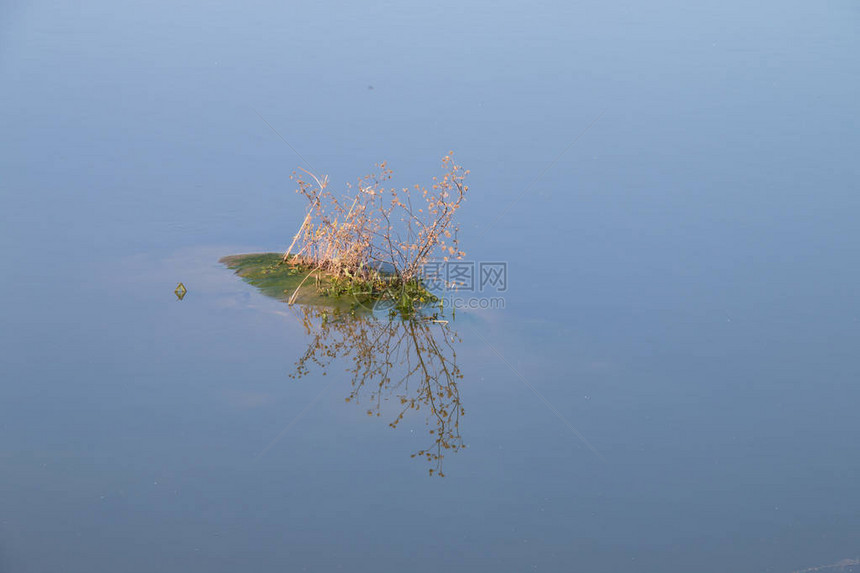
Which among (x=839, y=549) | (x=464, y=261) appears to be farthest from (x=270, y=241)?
(x=839, y=549)

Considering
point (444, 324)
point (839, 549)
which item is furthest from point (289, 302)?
A: point (839, 549)

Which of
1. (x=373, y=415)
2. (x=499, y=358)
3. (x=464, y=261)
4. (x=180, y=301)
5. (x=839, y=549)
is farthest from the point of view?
(x=464, y=261)

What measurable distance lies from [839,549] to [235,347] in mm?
7006

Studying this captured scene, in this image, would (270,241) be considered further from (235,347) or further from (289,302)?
(235,347)

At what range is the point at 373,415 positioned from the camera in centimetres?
1057

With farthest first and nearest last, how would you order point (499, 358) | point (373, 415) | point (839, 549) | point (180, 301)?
point (180, 301)
point (499, 358)
point (373, 415)
point (839, 549)

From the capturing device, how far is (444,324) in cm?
1230

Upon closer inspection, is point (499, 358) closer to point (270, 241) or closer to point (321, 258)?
point (321, 258)

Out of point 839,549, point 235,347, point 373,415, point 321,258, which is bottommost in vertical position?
point 839,549

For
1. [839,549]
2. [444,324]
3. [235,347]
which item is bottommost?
[839,549]

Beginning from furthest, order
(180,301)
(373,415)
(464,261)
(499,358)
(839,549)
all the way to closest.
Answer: (464,261)
(180,301)
(499,358)
(373,415)
(839,549)

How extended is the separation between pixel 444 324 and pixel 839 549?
540cm

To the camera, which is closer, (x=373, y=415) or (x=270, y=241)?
(x=373, y=415)

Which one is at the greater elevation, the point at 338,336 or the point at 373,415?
the point at 338,336
